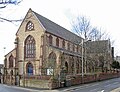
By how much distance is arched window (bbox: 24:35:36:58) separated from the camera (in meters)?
59.1

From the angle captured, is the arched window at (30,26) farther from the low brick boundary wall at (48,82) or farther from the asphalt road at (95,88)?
the asphalt road at (95,88)

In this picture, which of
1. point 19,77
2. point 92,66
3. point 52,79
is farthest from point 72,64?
point 52,79

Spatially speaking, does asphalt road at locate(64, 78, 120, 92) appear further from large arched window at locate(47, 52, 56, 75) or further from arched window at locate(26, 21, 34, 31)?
arched window at locate(26, 21, 34, 31)

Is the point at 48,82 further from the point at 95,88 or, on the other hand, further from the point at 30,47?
the point at 30,47

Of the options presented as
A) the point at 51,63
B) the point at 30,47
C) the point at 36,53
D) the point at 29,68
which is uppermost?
the point at 30,47

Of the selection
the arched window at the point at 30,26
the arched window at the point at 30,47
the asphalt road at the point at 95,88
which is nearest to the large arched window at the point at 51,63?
the arched window at the point at 30,47

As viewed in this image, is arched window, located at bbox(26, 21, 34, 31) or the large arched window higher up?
arched window, located at bbox(26, 21, 34, 31)

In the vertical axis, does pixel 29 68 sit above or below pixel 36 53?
below

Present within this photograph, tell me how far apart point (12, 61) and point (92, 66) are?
63.3 feet

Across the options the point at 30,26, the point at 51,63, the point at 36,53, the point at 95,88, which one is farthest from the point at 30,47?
the point at 95,88

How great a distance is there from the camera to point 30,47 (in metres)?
59.8

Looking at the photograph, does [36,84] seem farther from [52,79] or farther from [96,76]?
[96,76]

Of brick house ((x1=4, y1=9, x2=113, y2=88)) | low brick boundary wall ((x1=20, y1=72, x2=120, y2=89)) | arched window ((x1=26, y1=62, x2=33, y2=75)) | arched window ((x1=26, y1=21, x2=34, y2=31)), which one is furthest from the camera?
arched window ((x1=26, y1=21, x2=34, y2=31))

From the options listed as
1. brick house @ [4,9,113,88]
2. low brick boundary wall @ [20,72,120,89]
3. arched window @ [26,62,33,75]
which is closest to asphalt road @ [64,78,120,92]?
low brick boundary wall @ [20,72,120,89]
